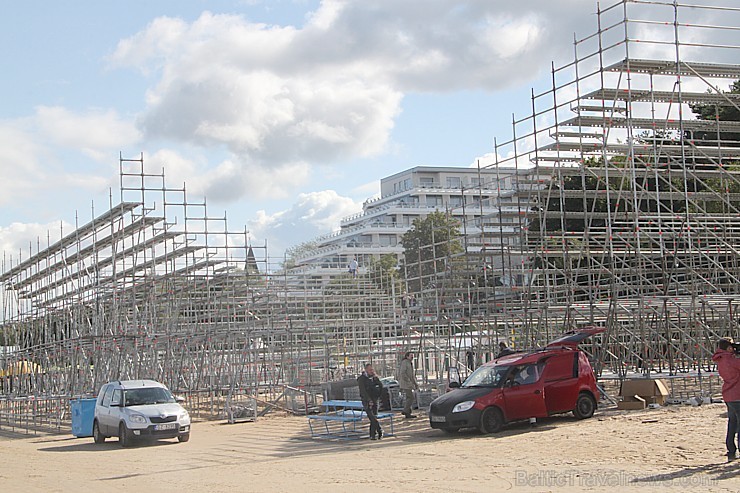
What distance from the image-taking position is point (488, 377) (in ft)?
62.0

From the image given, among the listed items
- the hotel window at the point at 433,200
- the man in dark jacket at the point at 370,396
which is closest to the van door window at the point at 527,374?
the man in dark jacket at the point at 370,396

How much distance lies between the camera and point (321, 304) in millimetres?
35781

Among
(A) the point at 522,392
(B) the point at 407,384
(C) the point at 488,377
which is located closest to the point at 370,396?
(C) the point at 488,377

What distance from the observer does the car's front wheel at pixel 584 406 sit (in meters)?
19.3

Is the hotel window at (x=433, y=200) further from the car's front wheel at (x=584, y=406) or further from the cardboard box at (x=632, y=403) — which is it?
the car's front wheel at (x=584, y=406)

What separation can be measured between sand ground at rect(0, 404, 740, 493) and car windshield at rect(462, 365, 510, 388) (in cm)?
92

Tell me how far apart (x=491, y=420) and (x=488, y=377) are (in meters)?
1.00

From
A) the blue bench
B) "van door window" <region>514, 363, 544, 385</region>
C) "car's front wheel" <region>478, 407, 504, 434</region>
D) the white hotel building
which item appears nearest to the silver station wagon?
the blue bench

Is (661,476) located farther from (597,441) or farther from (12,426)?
(12,426)

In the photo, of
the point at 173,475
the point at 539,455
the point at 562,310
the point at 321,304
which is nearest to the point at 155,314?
the point at 321,304

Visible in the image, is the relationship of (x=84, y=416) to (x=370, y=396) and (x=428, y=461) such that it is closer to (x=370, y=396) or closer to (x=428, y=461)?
(x=370, y=396)

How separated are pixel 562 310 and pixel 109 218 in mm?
16398

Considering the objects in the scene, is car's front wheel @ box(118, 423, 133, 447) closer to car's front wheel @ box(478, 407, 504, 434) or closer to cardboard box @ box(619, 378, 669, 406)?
car's front wheel @ box(478, 407, 504, 434)

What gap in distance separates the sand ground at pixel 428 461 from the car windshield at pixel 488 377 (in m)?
0.92
